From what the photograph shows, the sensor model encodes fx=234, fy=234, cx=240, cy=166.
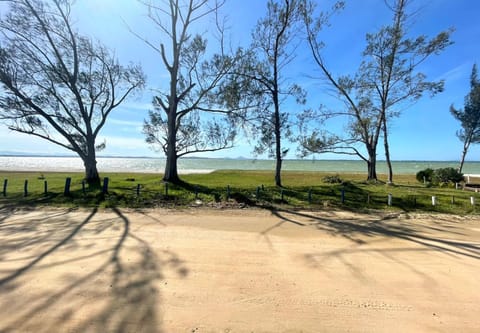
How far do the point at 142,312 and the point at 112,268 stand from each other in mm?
1397

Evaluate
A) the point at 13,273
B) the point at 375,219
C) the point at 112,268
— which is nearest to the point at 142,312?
the point at 112,268

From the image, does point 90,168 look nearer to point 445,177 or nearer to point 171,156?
point 171,156

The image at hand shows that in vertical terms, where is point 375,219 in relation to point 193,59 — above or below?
below

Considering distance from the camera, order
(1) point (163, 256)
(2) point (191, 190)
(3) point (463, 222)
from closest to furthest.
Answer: (1) point (163, 256) < (3) point (463, 222) < (2) point (191, 190)

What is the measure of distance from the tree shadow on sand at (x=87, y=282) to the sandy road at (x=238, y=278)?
0.02m

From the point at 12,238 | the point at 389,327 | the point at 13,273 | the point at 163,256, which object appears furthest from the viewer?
the point at 12,238

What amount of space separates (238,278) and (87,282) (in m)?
2.22

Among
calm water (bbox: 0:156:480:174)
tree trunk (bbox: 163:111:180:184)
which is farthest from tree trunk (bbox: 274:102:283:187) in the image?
tree trunk (bbox: 163:111:180:184)

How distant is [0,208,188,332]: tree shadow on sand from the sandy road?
16 millimetres

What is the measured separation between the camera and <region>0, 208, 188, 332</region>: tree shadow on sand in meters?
2.65

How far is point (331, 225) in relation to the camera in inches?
258

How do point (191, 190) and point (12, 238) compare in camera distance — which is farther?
point (191, 190)

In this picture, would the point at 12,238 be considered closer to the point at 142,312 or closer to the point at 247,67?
the point at 142,312

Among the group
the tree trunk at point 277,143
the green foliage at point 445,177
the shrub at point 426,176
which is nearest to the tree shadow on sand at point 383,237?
the tree trunk at point 277,143
